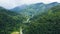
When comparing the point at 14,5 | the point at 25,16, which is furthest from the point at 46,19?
the point at 14,5

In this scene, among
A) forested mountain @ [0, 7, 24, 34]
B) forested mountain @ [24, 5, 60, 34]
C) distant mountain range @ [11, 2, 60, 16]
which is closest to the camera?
forested mountain @ [24, 5, 60, 34]

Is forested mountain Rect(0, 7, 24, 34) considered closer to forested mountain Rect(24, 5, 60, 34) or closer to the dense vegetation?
the dense vegetation

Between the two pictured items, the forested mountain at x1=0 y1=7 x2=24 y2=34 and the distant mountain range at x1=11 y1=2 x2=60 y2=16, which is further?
the forested mountain at x1=0 y1=7 x2=24 y2=34

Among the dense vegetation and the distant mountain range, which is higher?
the distant mountain range

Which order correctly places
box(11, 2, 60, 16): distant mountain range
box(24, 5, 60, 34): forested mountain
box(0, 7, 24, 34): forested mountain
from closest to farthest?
box(24, 5, 60, 34): forested mountain
box(11, 2, 60, 16): distant mountain range
box(0, 7, 24, 34): forested mountain

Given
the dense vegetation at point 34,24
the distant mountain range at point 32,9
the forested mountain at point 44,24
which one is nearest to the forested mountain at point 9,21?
the dense vegetation at point 34,24

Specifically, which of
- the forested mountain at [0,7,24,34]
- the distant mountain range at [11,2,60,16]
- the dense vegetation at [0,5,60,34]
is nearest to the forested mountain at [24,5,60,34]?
the dense vegetation at [0,5,60,34]

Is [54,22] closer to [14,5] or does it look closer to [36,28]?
[36,28]

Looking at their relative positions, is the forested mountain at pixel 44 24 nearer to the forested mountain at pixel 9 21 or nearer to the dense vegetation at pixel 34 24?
the dense vegetation at pixel 34 24
